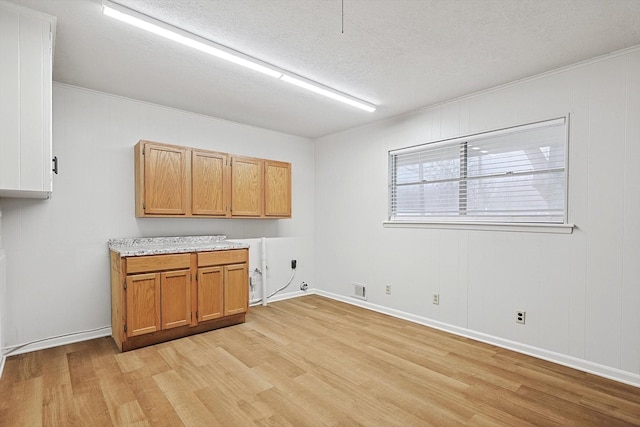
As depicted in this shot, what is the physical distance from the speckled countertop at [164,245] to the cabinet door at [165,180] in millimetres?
398

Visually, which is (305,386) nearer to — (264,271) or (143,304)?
(143,304)

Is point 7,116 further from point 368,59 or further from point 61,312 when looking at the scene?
point 368,59

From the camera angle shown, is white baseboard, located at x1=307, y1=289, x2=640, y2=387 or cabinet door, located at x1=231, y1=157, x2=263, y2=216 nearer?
white baseboard, located at x1=307, y1=289, x2=640, y2=387

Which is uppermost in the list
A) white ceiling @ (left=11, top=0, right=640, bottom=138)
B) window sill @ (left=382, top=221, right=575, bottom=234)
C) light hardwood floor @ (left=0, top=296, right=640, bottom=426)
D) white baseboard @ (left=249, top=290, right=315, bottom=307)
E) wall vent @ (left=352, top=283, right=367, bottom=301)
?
white ceiling @ (left=11, top=0, right=640, bottom=138)

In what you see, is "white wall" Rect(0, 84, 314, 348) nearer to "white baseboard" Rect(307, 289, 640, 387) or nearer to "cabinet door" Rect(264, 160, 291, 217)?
"cabinet door" Rect(264, 160, 291, 217)

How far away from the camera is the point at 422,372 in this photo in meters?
2.61

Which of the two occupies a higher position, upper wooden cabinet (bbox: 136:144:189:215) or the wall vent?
upper wooden cabinet (bbox: 136:144:189:215)

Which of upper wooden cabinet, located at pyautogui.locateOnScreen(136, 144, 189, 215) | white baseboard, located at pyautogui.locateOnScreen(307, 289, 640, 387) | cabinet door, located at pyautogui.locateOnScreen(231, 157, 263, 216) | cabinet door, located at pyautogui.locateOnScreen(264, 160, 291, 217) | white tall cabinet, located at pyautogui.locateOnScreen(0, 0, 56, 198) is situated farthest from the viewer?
cabinet door, located at pyautogui.locateOnScreen(264, 160, 291, 217)

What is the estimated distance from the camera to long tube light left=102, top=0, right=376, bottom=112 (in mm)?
2014

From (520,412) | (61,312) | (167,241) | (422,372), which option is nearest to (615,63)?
(520,412)

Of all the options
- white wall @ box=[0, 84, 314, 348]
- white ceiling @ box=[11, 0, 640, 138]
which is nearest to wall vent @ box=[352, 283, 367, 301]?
white wall @ box=[0, 84, 314, 348]

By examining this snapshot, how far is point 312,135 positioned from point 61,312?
386 cm

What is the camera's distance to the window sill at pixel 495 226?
283cm

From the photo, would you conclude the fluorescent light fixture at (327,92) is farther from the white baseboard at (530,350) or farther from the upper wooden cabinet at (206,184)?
the white baseboard at (530,350)
